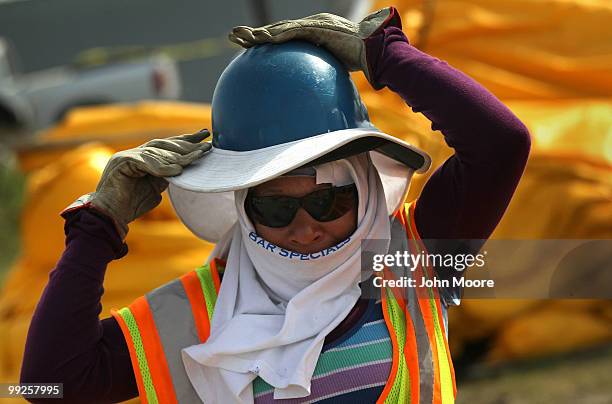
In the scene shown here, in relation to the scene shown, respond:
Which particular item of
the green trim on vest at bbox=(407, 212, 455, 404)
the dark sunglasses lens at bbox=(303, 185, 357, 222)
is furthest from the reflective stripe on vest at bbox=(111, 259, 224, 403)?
the green trim on vest at bbox=(407, 212, 455, 404)

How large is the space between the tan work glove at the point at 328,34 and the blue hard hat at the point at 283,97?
2cm

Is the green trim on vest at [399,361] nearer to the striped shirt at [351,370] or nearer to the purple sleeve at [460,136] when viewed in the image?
the striped shirt at [351,370]

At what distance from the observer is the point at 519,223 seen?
4.17 m

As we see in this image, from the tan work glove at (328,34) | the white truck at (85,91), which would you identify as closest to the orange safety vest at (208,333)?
the tan work glove at (328,34)

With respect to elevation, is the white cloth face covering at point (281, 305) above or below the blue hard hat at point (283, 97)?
below

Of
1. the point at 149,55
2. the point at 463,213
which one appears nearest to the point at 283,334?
the point at 463,213

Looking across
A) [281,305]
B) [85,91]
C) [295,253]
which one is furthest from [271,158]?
[85,91]

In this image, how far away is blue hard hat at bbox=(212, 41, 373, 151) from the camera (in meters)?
1.93

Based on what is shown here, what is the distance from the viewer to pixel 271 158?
1881 millimetres

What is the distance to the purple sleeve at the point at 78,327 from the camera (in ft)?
6.22

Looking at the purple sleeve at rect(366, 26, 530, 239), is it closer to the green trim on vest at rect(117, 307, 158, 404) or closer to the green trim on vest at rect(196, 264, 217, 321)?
the green trim on vest at rect(196, 264, 217, 321)

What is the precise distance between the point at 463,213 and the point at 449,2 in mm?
3057

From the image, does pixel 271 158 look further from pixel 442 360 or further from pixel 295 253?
pixel 442 360

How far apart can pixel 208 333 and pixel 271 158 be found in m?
0.39
